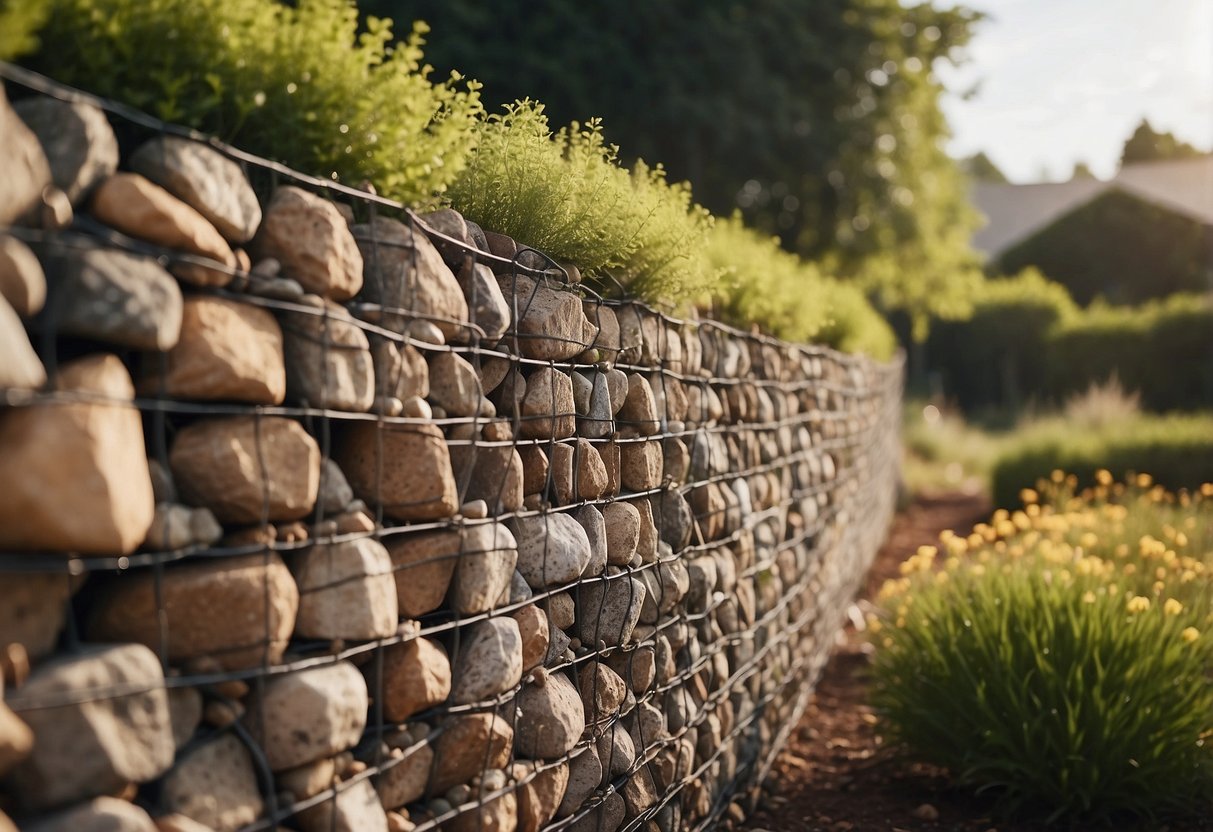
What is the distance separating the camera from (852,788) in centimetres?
457

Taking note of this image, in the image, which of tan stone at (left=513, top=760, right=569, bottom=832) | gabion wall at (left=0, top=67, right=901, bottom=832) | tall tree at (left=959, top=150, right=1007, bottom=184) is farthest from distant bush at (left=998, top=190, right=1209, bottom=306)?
tall tree at (left=959, top=150, right=1007, bottom=184)

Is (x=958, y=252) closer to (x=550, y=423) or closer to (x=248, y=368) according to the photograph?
(x=550, y=423)

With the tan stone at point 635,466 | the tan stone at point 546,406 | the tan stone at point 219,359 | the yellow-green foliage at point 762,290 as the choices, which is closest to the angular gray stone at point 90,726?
the tan stone at point 219,359

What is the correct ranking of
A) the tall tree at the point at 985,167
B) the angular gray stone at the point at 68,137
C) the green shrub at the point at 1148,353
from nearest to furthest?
the angular gray stone at the point at 68,137
the green shrub at the point at 1148,353
the tall tree at the point at 985,167

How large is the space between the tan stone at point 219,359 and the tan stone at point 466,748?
2.75 ft

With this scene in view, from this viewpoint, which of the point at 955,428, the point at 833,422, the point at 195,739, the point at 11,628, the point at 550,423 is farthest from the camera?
the point at 955,428

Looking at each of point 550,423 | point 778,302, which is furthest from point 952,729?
point 550,423

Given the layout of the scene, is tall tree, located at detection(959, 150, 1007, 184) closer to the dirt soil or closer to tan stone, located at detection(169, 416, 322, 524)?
the dirt soil

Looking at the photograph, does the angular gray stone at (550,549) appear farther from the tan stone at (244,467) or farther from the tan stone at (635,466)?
the tan stone at (244,467)

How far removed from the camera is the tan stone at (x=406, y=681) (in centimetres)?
214

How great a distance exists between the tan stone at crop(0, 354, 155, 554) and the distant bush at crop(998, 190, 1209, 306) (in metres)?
27.5

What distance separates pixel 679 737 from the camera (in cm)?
348

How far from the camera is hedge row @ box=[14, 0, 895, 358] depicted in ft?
5.98

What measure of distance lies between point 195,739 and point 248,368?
0.60 meters
